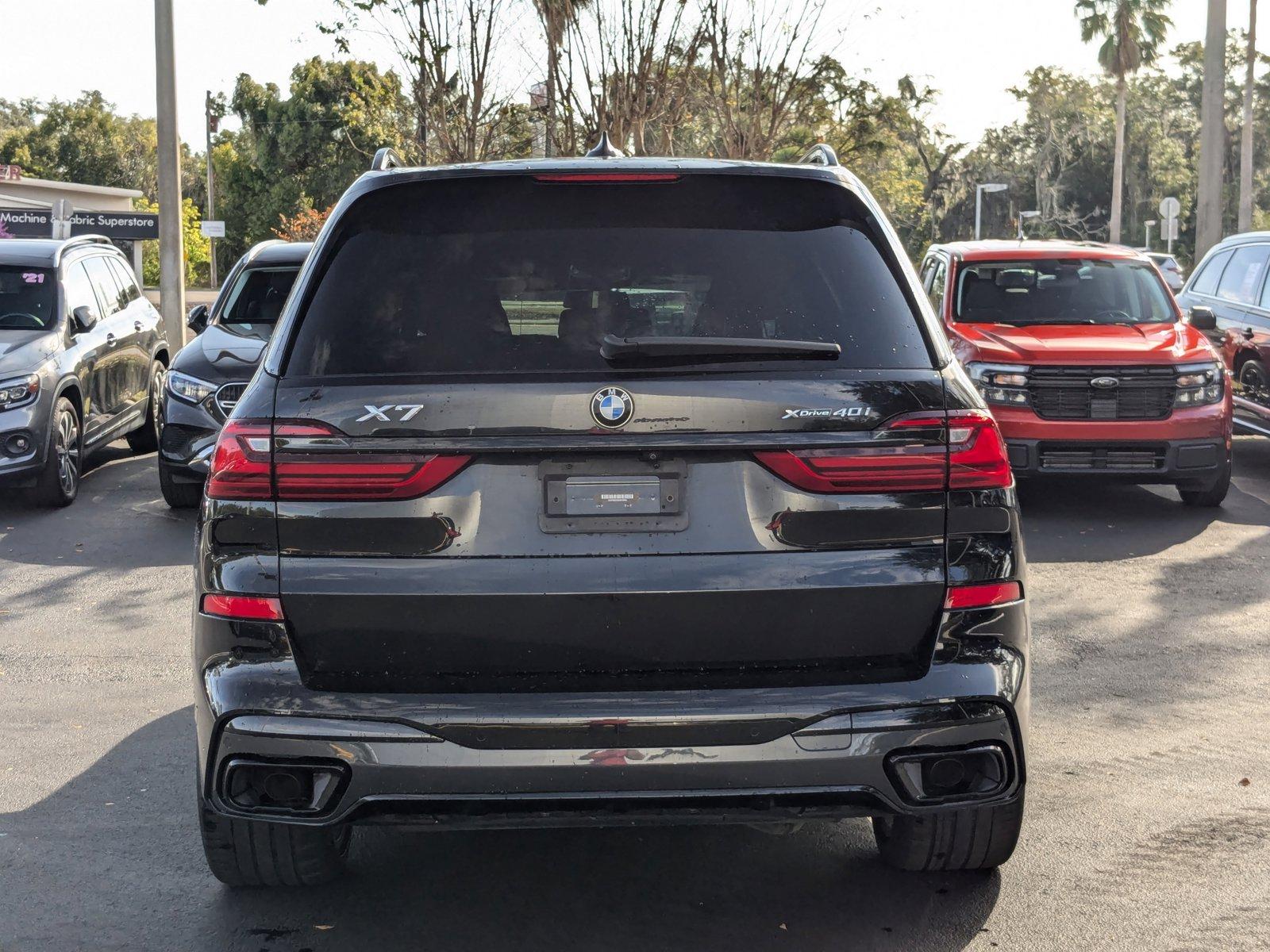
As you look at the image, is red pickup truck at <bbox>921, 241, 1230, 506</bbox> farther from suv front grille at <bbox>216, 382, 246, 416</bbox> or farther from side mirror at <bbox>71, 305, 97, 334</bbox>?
side mirror at <bbox>71, 305, 97, 334</bbox>

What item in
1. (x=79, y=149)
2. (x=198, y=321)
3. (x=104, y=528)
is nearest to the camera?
(x=104, y=528)

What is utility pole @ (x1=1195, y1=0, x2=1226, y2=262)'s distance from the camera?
2000 centimetres

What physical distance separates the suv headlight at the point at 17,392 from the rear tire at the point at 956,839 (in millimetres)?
8219

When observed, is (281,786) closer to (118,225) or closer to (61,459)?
(61,459)

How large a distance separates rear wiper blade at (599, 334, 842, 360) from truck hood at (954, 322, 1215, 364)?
23.9 ft

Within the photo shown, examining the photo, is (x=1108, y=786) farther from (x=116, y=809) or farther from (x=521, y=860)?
(x=116, y=809)

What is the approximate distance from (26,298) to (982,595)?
976 centimetres

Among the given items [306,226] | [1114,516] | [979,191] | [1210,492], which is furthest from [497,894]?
[979,191]

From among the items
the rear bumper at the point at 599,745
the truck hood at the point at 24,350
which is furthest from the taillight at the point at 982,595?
the truck hood at the point at 24,350

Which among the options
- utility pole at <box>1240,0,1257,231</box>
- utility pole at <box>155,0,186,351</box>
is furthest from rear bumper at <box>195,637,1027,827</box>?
utility pole at <box>1240,0,1257,231</box>

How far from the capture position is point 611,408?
11.0 feet

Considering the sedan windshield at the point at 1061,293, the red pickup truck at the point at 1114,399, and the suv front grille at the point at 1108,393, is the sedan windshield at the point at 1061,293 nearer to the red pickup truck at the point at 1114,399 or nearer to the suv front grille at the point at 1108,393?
the red pickup truck at the point at 1114,399

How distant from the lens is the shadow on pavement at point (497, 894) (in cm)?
383

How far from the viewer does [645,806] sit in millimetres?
3367
